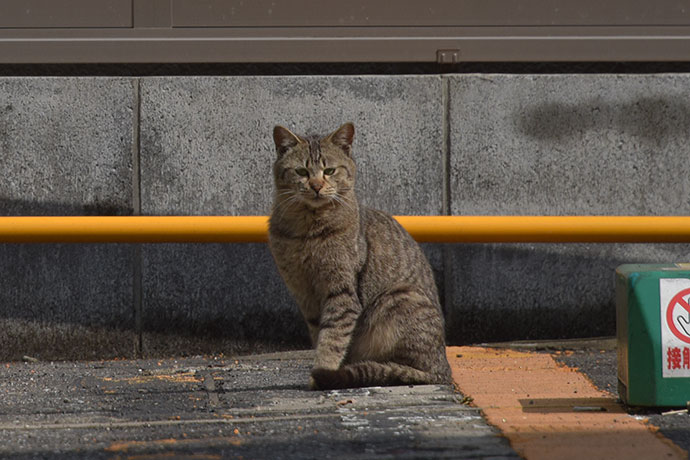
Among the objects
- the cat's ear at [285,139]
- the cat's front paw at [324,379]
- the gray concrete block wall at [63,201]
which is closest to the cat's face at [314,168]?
the cat's ear at [285,139]

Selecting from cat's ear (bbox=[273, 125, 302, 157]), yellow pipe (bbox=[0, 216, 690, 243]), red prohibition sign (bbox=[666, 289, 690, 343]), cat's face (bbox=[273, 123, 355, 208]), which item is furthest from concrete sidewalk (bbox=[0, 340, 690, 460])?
cat's ear (bbox=[273, 125, 302, 157])

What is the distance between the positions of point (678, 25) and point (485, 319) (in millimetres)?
1993

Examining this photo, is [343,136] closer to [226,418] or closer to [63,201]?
[226,418]

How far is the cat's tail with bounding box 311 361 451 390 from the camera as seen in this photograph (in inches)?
161

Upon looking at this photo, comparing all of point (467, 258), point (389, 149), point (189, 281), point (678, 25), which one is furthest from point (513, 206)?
point (189, 281)

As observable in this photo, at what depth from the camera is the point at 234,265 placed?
17.6 ft

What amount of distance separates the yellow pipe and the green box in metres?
1.14

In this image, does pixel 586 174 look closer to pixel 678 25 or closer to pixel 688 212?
pixel 688 212

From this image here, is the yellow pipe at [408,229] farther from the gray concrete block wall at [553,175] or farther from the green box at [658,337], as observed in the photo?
the green box at [658,337]

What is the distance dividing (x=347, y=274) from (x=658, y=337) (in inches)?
53.9

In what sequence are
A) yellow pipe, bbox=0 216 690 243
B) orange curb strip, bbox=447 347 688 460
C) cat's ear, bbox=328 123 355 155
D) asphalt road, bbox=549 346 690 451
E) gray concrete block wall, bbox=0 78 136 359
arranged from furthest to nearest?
1. gray concrete block wall, bbox=0 78 136 359
2. yellow pipe, bbox=0 216 690 243
3. cat's ear, bbox=328 123 355 155
4. asphalt road, bbox=549 346 690 451
5. orange curb strip, bbox=447 347 688 460

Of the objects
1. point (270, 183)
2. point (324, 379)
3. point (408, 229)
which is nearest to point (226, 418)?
point (324, 379)

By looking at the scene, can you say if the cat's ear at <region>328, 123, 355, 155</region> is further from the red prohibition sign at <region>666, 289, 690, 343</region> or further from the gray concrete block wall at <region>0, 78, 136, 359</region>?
the red prohibition sign at <region>666, 289, 690, 343</region>

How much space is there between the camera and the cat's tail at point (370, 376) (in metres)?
4.09
